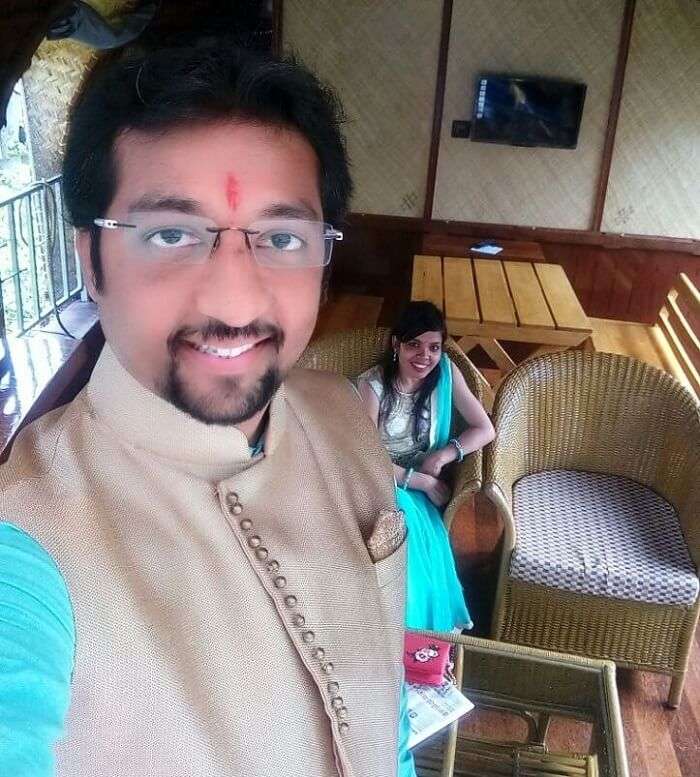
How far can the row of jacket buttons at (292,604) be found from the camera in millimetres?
757

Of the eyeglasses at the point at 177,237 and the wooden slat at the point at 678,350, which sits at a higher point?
the eyeglasses at the point at 177,237

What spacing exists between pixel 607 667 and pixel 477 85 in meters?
3.70

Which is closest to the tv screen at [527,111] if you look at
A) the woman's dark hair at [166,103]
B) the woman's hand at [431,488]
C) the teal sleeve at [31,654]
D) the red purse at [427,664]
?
the woman's hand at [431,488]

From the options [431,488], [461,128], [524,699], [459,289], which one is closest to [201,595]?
[524,699]

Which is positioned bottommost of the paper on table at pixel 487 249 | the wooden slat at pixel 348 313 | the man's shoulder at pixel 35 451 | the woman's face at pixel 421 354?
the wooden slat at pixel 348 313

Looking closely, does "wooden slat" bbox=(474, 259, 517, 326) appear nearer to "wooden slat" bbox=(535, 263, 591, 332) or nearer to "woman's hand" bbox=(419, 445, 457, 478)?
"wooden slat" bbox=(535, 263, 591, 332)

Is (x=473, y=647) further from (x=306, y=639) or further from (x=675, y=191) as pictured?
(x=675, y=191)

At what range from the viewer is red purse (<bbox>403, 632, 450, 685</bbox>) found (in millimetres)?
1442

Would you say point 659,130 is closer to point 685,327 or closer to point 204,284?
point 685,327

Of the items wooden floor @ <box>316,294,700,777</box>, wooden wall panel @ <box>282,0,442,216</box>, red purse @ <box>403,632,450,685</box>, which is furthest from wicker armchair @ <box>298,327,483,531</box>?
wooden wall panel @ <box>282,0,442,216</box>

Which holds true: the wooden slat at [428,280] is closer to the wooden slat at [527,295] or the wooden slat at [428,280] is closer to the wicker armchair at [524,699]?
the wooden slat at [527,295]

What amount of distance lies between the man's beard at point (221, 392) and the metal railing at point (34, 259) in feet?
9.92

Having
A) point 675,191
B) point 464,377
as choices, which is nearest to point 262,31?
point 675,191

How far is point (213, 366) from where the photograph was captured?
2.25ft
